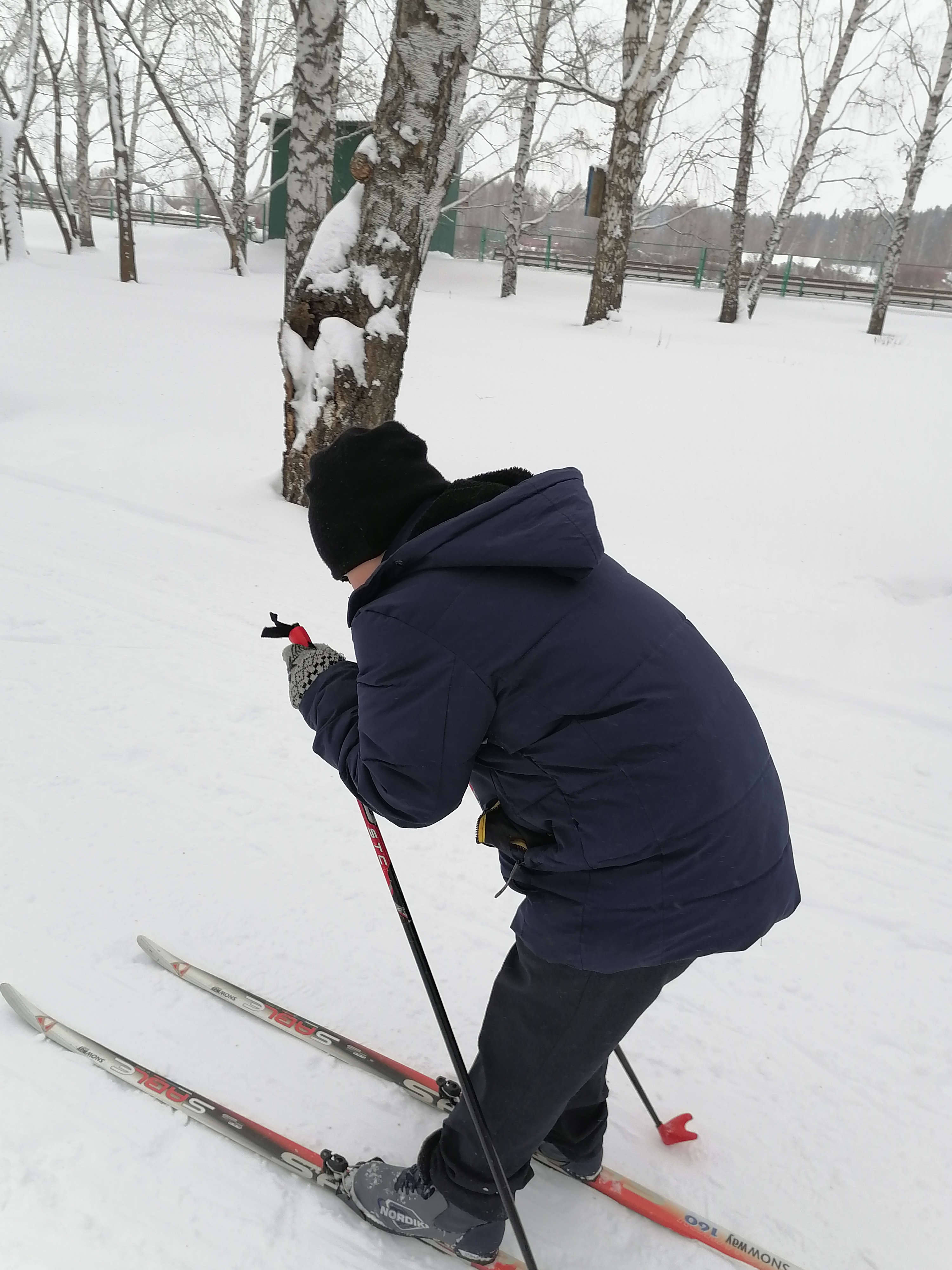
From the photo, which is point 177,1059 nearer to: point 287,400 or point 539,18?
point 287,400

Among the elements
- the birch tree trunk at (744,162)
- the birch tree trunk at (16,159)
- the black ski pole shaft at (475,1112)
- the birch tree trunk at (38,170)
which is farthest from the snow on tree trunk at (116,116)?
the black ski pole shaft at (475,1112)

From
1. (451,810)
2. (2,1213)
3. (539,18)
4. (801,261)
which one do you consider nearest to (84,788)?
(2,1213)

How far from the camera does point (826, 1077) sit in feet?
8.23

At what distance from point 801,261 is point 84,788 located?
209ft

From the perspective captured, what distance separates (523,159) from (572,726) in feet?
59.8

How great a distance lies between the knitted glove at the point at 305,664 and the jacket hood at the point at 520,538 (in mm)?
550

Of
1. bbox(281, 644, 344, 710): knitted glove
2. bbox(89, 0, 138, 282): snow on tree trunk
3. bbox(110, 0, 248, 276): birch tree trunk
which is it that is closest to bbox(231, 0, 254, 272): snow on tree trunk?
bbox(110, 0, 248, 276): birch tree trunk

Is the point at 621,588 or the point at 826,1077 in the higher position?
the point at 621,588

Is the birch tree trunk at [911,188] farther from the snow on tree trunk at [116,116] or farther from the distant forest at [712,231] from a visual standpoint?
the snow on tree trunk at [116,116]

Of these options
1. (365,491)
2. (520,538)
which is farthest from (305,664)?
(520,538)

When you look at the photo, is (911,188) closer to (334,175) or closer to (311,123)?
(311,123)

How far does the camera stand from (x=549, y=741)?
1471mm

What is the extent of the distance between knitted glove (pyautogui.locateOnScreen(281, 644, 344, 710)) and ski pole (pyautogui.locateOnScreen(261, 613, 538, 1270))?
3 cm

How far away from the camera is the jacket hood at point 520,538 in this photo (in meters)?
1.42
